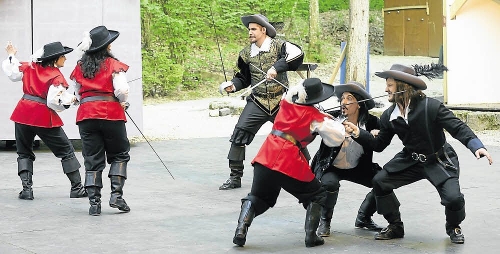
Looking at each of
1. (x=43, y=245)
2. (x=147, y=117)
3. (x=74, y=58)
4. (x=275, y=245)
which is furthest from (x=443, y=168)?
(x=147, y=117)

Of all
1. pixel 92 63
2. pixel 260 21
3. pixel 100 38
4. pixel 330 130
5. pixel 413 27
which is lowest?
pixel 330 130

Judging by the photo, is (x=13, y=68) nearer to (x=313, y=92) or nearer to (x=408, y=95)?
(x=313, y=92)

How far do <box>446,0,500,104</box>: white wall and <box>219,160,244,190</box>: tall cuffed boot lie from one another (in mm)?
7043

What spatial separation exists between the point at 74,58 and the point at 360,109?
20.8ft

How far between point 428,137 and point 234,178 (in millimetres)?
3241

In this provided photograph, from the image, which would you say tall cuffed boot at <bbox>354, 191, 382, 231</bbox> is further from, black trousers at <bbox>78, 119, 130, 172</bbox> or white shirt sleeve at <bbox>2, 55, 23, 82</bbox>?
white shirt sleeve at <bbox>2, 55, 23, 82</bbox>

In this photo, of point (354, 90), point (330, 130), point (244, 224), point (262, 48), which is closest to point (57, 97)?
point (262, 48)

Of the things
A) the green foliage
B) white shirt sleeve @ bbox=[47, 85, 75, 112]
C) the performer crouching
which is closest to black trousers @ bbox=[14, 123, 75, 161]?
white shirt sleeve @ bbox=[47, 85, 75, 112]

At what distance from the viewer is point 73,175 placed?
28.6 feet

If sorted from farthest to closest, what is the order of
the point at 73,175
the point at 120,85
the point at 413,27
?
the point at 413,27 → the point at 73,175 → the point at 120,85

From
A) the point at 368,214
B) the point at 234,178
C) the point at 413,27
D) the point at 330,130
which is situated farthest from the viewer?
the point at 413,27

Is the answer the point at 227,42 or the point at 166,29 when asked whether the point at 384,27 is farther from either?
the point at 166,29

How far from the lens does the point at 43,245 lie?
645 centimetres

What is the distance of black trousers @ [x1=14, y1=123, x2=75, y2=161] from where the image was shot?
8523 millimetres
